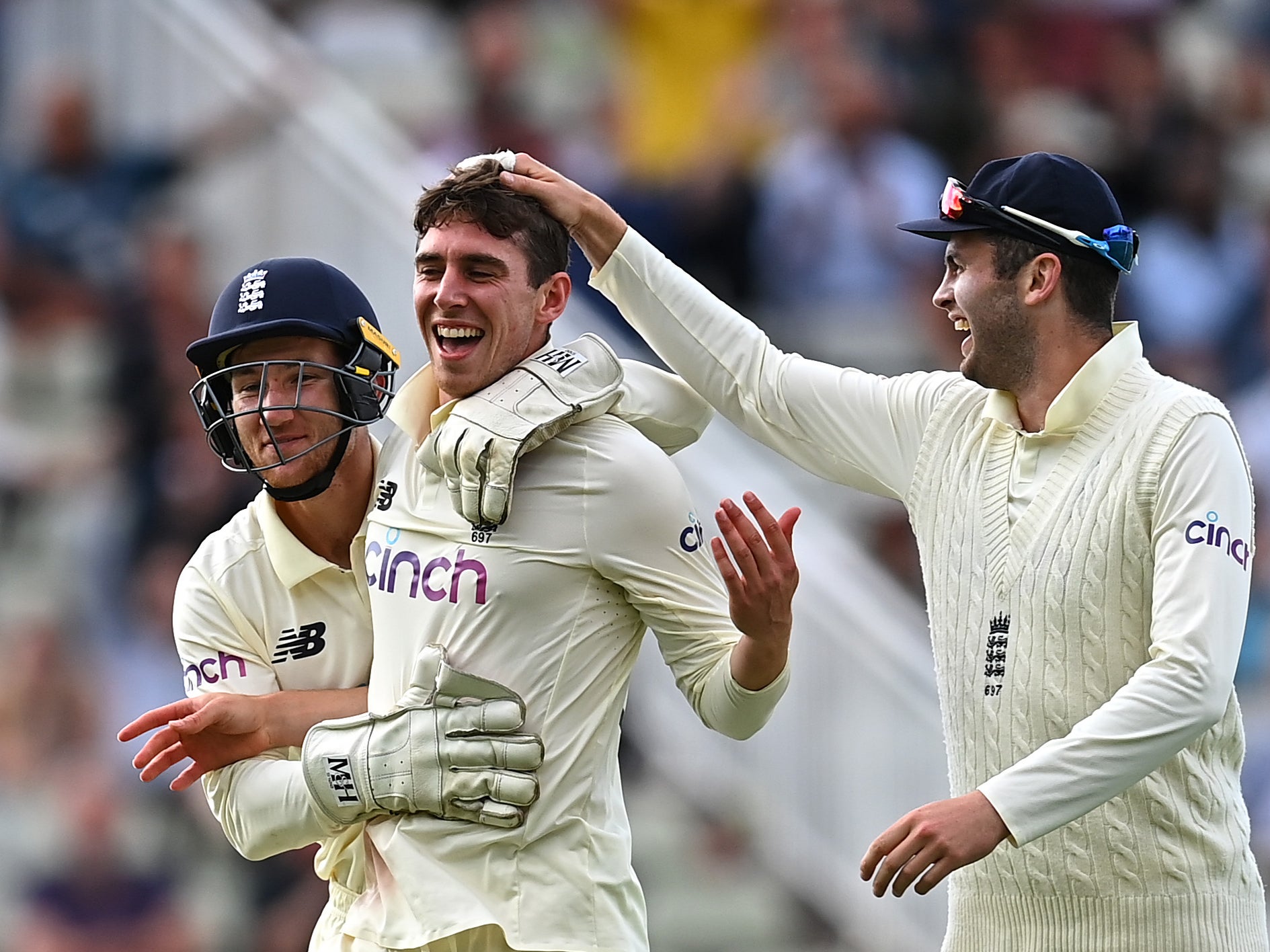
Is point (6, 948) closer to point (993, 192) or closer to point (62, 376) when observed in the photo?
point (62, 376)

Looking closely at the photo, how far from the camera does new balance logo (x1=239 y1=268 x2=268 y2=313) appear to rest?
359 cm

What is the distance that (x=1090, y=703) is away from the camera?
334 cm

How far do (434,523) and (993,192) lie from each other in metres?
1.09

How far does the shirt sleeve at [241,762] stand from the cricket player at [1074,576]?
36.5 inches

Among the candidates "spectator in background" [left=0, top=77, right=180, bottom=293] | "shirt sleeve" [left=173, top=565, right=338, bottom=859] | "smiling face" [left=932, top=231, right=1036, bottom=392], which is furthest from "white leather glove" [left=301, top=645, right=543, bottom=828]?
"spectator in background" [left=0, top=77, right=180, bottom=293]

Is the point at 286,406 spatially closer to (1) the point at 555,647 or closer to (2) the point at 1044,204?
(1) the point at 555,647

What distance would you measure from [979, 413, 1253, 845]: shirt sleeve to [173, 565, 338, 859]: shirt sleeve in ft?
3.79

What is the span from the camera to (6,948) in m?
6.77

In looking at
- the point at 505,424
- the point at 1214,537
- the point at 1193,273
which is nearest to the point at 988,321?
the point at 1214,537

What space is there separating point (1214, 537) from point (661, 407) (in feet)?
3.30

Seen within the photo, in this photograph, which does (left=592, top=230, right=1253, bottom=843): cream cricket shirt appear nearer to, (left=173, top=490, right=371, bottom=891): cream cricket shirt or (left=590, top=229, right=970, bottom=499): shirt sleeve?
(left=590, top=229, right=970, bottom=499): shirt sleeve

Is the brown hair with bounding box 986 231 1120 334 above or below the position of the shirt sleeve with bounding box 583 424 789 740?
above

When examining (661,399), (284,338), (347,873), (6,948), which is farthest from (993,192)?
(6,948)

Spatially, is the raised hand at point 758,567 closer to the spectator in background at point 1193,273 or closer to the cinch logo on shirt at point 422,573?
the cinch logo on shirt at point 422,573
